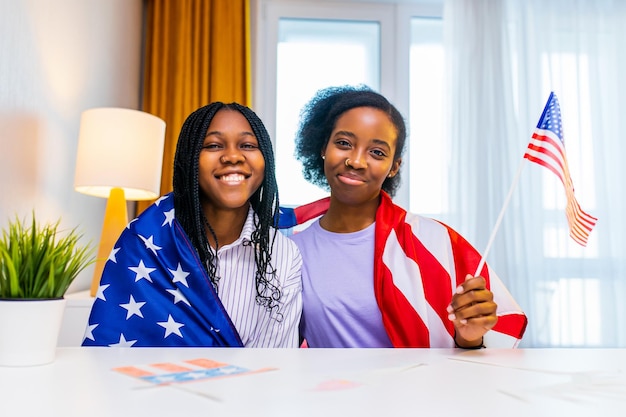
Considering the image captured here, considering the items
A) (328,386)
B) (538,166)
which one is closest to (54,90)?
(328,386)

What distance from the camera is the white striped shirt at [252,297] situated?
131 cm

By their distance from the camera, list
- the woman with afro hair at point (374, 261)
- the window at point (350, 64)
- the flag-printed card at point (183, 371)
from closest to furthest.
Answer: the flag-printed card at point (183, 371), the woman with afro hair at point (374, 261), the window at point (350, 64)

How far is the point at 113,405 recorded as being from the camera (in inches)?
23.2

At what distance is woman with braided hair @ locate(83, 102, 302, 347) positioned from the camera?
1.22 metres

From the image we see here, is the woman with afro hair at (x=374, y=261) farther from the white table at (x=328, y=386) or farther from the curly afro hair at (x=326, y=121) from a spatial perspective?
the white table at (x=328, y=386)

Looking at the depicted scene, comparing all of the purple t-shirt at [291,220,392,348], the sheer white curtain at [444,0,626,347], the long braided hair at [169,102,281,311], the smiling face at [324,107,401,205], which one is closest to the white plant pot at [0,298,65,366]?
the long braided hair at [169,102,281,311]

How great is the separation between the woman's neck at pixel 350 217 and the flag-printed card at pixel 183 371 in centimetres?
83

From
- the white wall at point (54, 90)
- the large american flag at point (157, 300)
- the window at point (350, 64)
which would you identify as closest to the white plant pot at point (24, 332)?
the large american flag at point (157, 300)

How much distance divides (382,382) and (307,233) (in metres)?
0.93

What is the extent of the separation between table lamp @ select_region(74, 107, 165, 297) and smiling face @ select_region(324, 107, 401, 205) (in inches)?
34.7

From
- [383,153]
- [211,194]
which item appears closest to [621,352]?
[383,153]

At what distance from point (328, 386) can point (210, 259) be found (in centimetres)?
70

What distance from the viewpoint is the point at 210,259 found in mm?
1332

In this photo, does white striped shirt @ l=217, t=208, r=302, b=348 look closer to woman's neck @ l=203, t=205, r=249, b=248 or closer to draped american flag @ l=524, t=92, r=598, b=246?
woman's neck @ l=203, t=205, r=249, b=248
